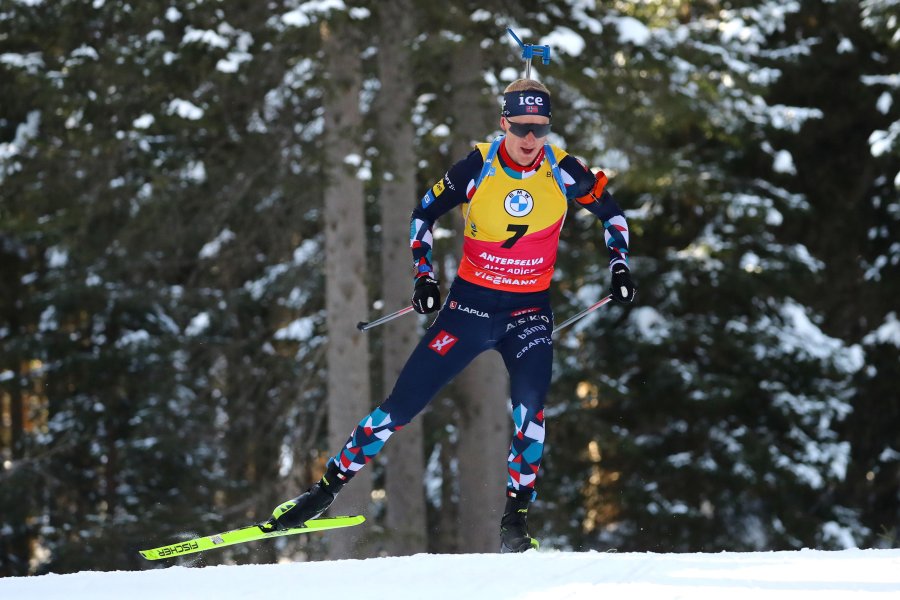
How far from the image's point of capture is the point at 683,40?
12438 mm

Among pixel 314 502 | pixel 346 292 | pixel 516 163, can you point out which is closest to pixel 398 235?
pixel 346 292

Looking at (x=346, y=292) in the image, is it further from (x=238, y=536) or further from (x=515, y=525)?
(x=515, y=525)

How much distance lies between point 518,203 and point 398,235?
7.15 meters

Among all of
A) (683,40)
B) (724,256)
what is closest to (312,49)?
(683,40)

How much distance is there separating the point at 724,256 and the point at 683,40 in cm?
511

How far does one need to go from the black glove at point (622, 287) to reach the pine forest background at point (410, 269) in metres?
4.96

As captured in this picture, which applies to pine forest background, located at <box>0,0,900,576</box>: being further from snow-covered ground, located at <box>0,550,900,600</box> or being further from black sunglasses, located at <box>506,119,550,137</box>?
snow-covered ground, located at <box>0,550,900,600</box>

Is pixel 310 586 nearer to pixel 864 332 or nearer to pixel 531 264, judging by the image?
pixel 531 264

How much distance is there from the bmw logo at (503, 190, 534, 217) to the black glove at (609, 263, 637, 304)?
0.61m

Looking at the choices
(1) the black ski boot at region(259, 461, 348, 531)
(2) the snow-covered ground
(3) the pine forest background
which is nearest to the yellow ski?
(1) the black ski boot at region(259, 461, 348, 531)

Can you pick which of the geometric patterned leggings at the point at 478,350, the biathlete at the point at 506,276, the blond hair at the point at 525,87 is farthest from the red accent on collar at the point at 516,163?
the geometric patterned leggings at the point at 478,350

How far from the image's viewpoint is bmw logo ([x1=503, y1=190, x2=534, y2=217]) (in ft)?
19.7

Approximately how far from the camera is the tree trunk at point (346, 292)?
39.5ft

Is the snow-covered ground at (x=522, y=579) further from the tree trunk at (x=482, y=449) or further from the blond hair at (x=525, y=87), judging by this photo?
the tree trunk at (x=482, y=449)
